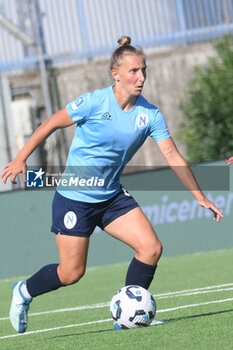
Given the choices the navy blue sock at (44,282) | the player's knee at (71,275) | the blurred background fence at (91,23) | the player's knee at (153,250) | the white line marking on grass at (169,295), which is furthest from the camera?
the blurred background fence at (91,23)

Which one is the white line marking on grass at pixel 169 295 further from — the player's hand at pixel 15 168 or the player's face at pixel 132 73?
the player's face at pixel 132 73

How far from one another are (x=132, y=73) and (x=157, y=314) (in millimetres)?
2189

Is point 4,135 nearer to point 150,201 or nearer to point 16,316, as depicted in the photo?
point 150,201

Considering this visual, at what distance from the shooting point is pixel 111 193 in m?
6.28

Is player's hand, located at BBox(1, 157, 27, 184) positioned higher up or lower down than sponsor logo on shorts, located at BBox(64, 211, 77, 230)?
higher up

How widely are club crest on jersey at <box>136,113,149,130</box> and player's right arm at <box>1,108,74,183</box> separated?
0.49 metres

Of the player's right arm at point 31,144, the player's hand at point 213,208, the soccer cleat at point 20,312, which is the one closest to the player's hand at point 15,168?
the player's right arm at point 31,144

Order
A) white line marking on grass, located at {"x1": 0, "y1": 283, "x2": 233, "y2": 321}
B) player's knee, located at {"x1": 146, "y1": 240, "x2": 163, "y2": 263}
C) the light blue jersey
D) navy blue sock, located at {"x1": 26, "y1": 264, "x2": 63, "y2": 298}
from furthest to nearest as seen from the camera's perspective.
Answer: white line marking on grass, located at {"x1": 0, "y1": 283, "x2": 233, "y2": 321} < navy blue sock, located at {"x1": 26, "y1": 264, "x2": 63, "y2": 298} < player's knee, located at {"x1": 146, "y1": 240, "x2": 163, "y2": 263} < the light blue jersey

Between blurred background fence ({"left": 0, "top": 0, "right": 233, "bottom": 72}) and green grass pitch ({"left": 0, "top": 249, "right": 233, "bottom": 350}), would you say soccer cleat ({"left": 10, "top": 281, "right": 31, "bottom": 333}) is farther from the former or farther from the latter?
blurred background fence ({"left": 0, "top": 0, "right": 233, "bottom": 72})

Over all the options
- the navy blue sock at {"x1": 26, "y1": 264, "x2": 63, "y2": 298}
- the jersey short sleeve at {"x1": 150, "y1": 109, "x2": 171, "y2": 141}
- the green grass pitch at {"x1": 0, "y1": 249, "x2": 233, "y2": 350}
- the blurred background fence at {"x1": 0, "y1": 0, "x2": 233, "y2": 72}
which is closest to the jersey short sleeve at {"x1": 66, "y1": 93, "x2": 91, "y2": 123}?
the jersey short sleeve at {"x1": 150, "y1": 109, "x2": 171, "y2": 141}

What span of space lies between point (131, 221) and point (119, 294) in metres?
0.55

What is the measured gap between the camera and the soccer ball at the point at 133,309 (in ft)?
19.8

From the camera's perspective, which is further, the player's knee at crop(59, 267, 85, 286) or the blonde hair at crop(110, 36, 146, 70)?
the player's knee at crop(59, 267, 85, 286)

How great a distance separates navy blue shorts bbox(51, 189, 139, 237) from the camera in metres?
6.21
